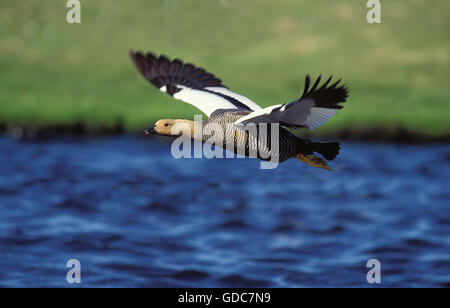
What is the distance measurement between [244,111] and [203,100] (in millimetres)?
1089

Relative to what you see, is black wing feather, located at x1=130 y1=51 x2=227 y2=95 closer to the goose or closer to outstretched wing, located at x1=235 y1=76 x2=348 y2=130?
the goose

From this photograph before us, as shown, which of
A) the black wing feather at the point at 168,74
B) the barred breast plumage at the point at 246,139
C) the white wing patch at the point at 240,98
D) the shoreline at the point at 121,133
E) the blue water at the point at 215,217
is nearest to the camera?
the barred breast plumage at the point at 246,139

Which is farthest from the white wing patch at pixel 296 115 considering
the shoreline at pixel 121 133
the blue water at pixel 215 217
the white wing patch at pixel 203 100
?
the shoreline at pixel 121 133

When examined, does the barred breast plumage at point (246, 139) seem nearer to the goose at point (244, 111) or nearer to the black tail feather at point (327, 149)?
the goose at point (244, 111)

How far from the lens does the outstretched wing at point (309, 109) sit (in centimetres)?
784

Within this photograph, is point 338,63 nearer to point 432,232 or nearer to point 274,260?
point 432,232

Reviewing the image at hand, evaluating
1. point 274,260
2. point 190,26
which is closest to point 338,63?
point 190,26

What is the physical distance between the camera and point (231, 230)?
20688 millimetres

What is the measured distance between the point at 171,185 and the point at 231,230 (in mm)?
2943

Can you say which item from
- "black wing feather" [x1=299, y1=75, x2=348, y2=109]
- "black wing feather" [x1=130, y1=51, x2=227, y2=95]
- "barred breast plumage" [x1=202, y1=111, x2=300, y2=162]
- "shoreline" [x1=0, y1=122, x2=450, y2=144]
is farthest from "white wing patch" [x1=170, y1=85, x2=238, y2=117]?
"shoreline" [x1=0, y1=122, x2=450, y2=144]

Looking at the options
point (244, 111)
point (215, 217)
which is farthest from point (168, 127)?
point (215, 217)

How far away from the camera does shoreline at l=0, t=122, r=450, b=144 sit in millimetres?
22078

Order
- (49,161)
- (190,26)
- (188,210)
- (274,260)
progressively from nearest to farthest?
(274,260)
(188,210)
(49,161)
(190,26)

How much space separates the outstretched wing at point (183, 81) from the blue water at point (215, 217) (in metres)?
7.41
